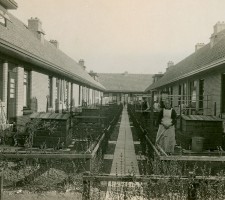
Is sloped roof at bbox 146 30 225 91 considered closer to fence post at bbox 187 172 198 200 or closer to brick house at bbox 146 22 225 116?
brick house at bbox 146 22 225 116

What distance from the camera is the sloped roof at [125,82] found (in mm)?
66062

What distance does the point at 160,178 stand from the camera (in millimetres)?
5023

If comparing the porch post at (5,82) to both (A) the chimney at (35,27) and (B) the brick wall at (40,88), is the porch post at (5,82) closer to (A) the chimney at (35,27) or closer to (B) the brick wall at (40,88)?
(B) the brick wall at (40,88)

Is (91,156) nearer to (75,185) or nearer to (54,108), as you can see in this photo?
(75,185)

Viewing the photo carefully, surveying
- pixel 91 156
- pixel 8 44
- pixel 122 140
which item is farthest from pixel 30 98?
pixel 91 156

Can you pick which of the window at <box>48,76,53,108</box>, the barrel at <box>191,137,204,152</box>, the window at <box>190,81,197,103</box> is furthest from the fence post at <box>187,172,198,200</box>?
the window at <box>190,81,197,103</box>

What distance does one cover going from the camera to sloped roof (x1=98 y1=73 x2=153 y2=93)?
217ft

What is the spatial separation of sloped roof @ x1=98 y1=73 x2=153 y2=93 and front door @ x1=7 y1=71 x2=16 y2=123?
50940 mm

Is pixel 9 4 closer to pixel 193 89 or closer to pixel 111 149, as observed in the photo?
pixel 111 149

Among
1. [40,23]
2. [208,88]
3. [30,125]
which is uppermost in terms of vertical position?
[40,23]

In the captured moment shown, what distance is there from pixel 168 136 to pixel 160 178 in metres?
4.54

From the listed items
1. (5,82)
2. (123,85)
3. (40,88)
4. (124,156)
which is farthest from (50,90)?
(123,85)

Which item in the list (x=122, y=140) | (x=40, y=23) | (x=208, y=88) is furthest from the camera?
(x=40, y=23)

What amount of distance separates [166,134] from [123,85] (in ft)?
191
